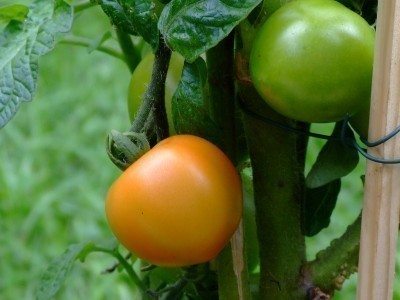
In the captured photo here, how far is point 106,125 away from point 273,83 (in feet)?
6.00

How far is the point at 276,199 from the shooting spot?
82 centimetres

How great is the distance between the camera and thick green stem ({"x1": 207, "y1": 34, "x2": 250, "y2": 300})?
762 millimetres

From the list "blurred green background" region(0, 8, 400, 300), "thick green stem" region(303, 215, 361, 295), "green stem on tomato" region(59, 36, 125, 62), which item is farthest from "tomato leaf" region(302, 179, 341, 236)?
"blurred green background" region(0, 8, 400, 300)

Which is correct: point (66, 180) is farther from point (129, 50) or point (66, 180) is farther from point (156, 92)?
point (156, 92)

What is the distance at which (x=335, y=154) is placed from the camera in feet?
2.68

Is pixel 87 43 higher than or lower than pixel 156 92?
lower

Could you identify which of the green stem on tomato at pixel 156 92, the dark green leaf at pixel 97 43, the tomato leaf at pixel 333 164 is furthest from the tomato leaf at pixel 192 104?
the dark green leaf at pixel 97 43

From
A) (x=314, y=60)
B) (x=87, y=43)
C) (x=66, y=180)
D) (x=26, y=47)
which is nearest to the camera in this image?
(x=314, y=60)

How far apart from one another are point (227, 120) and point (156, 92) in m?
0.08

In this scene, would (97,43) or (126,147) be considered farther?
(97,43)

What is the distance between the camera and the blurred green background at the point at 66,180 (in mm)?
2010

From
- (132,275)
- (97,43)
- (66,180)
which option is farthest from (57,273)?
(66,180)

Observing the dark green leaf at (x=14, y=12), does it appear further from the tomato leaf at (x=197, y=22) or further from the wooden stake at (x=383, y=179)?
the wooden stake at (x=383, y=179)

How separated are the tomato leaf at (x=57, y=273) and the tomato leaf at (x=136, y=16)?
0.34 metres
